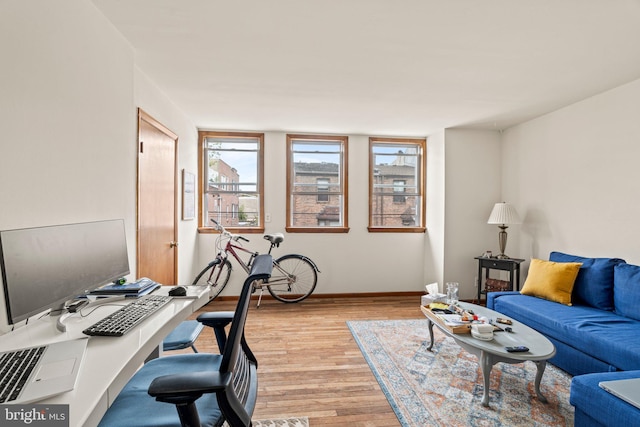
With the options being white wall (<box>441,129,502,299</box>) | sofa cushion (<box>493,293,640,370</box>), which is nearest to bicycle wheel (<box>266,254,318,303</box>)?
white wall (<box>441,129,502,299</box>)

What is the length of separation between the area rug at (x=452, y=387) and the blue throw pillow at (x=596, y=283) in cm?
80

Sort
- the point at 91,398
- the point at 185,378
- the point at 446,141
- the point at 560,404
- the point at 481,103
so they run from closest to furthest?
the point at 91,398, the point at 185,378, the point at 560,404, the point at 481,103, the point at 446,141

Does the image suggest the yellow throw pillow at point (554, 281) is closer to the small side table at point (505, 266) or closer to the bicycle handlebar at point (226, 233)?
the small side table at point (505, 266)

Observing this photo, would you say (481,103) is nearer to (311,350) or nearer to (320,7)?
(320,7)

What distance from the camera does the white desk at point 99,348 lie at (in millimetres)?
860

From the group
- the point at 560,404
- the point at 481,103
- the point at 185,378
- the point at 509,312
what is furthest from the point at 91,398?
the point at 481,103

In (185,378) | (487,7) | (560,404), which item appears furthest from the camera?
(560,404)

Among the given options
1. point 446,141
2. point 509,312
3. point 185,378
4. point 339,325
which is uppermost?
point 446,141

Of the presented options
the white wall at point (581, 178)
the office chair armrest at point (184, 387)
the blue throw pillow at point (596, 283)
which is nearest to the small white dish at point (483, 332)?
the blue throw pillow at point (596, 283)

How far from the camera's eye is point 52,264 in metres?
1.33

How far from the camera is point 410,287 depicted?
4965 mm

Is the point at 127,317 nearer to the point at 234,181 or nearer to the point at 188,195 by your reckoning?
the point at 188,195

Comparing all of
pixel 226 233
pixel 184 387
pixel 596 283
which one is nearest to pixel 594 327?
pixel 596 283

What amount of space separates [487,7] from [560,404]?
2.61 meters
